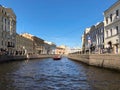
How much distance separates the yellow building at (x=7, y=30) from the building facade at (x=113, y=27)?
43.9 m

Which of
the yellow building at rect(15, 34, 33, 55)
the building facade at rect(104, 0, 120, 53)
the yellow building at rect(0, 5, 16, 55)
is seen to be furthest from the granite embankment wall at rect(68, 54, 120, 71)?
the yellow building at rect(15, 34, 33, 55)

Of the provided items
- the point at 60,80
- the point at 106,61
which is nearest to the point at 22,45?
the point at 106,61

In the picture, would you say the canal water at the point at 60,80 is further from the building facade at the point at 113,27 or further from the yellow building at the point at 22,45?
the yellow building at the point at 22,45

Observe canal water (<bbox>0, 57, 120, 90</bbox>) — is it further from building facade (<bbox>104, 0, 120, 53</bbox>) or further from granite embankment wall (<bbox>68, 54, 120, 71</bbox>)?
building facade (<bbox>104, 0, 120, 53</bbox>)

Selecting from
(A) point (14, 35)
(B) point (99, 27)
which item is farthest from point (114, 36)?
(A) point (14, 35)

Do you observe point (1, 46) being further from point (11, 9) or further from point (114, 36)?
point (114, 36)

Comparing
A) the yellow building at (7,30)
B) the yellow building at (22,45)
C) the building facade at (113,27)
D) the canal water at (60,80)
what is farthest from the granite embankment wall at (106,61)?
the yellow building at (22,45)

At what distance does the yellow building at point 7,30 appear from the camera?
97156 mm

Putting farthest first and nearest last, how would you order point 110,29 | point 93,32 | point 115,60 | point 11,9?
point 11,9, point 93,32, point 110,29, point 115,60

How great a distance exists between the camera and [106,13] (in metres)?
61.8

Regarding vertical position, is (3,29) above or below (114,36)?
above

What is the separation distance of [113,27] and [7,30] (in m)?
59.9

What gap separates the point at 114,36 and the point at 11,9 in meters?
72.2

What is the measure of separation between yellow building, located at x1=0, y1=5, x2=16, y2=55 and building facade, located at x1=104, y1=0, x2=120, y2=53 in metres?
43.9
